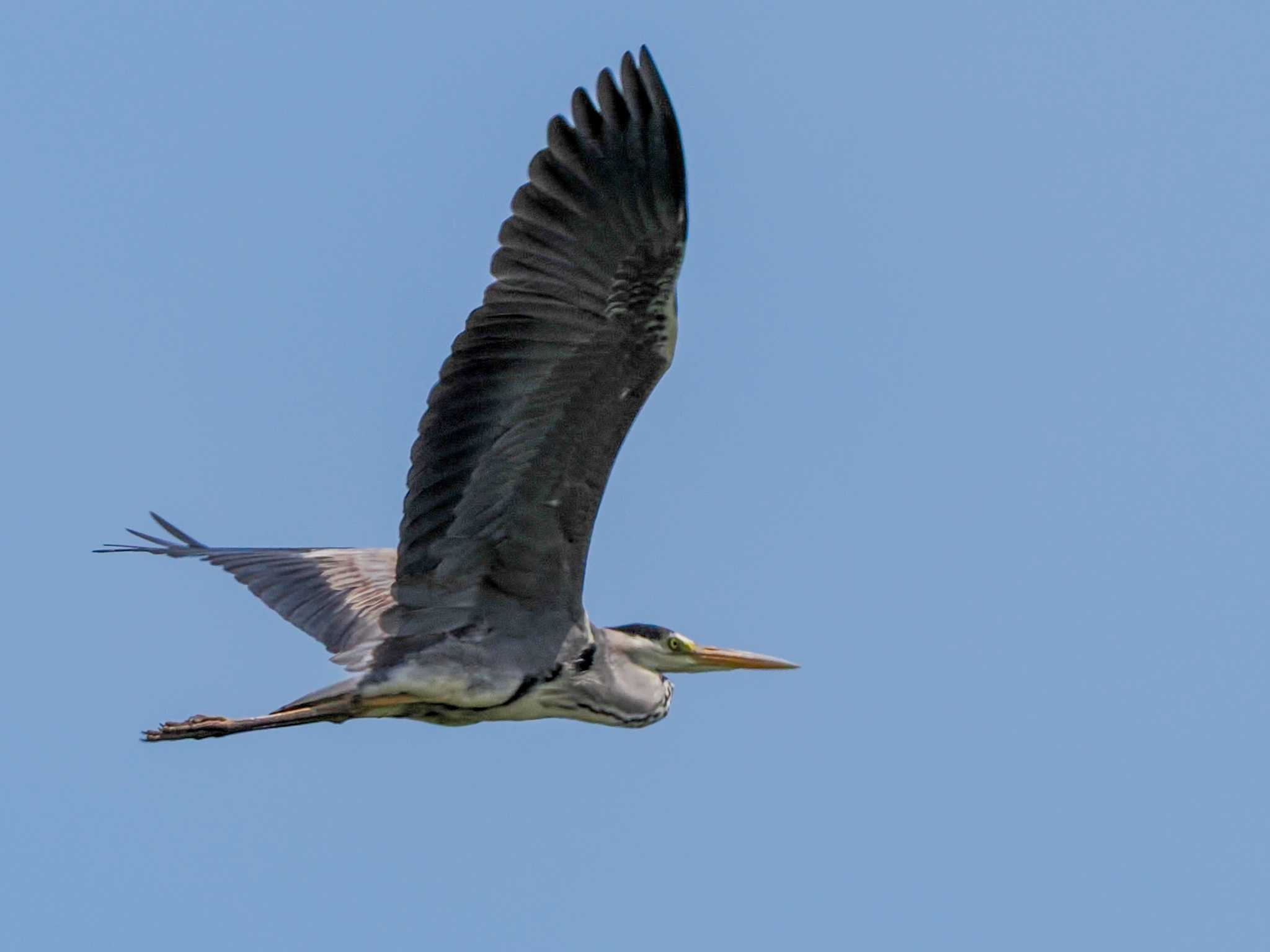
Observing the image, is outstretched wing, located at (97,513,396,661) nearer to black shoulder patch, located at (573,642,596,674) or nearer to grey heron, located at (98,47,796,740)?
grey heron, located at (98,47,796,740)

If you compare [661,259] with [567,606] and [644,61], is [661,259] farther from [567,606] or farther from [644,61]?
[567,606]

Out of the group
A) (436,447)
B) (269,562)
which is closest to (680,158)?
(436,447)

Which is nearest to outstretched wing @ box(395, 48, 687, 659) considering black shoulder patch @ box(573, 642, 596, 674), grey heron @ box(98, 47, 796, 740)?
grey heron @ box(98, 47, 796, 740)

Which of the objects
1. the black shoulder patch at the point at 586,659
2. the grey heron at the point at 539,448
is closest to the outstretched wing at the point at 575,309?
the grey heron at the point at 539,448

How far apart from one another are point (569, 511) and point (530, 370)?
2.05ft

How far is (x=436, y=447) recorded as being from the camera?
268 inches

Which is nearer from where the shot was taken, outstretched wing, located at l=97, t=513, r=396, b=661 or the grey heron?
the grey heron

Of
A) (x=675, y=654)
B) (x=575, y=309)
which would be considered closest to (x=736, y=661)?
(x=675, y=654)

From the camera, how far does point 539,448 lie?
6.83m

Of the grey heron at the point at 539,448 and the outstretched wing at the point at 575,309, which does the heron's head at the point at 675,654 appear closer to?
the grey heron at the point at 539,448

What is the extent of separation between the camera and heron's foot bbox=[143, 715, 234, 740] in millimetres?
7160

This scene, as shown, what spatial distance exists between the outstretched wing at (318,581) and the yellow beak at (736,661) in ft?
4.51

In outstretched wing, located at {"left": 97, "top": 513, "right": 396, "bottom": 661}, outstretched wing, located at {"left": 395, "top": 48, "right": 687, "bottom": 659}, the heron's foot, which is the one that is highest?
outstretched wing, located at {"left": 395, "top": 48, "right": 687, "bottom": 659}

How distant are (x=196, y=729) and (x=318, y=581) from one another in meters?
1.37
